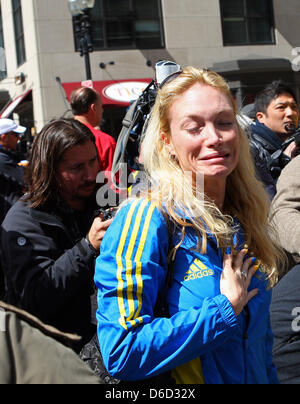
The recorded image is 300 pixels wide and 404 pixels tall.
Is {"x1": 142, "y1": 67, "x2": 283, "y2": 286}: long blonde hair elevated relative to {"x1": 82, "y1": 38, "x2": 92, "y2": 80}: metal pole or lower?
lower

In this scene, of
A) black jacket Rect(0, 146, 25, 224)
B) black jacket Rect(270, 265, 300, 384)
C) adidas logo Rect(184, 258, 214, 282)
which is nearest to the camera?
adidas logo Rect(184, 258, 214, 282)

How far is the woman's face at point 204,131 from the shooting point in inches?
71.7

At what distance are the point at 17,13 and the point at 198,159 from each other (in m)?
15.6

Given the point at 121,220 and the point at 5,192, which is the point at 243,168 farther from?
the point at 5,192

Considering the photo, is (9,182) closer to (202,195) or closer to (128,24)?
(202,195)

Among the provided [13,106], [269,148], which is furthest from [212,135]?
A: [13,106]

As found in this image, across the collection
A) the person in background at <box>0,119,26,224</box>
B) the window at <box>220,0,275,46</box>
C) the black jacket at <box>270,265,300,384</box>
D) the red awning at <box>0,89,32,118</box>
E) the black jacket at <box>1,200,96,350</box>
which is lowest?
the black jacket at <box>270,265,300,384</box>

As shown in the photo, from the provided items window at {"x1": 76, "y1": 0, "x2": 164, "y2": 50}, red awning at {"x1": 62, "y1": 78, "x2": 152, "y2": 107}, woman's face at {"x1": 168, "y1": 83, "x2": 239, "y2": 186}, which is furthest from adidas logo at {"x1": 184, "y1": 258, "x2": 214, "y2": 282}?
window at {"x1": 76, "y1": 0, "x2": 164, "y2": 50}

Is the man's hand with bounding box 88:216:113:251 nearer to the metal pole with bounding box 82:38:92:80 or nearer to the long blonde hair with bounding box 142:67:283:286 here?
the long blonde hair with bounding box 142:67:283:286

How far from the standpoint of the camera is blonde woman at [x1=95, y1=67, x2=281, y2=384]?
1.60 metres

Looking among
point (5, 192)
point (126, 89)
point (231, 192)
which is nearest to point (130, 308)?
point (231, 192)

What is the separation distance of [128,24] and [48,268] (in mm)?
14028

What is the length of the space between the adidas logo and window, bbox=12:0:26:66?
50.2ft

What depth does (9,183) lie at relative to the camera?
4629 millimetres
